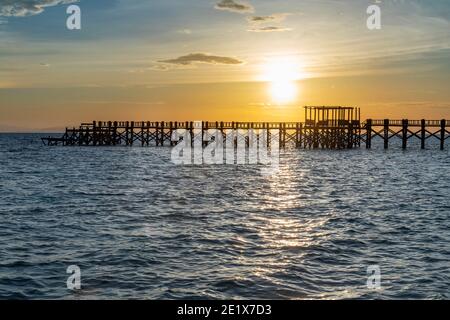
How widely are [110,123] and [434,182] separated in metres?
56.4

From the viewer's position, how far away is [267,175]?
40156 mm

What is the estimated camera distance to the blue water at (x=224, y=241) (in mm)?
11383

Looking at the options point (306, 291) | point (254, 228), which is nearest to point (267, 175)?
point (254, 228)

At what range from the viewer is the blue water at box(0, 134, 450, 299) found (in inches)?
448

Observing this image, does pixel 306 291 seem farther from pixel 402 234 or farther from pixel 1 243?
pixel 1 243

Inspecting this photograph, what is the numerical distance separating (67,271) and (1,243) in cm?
413

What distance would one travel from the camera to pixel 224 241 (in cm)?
1574
